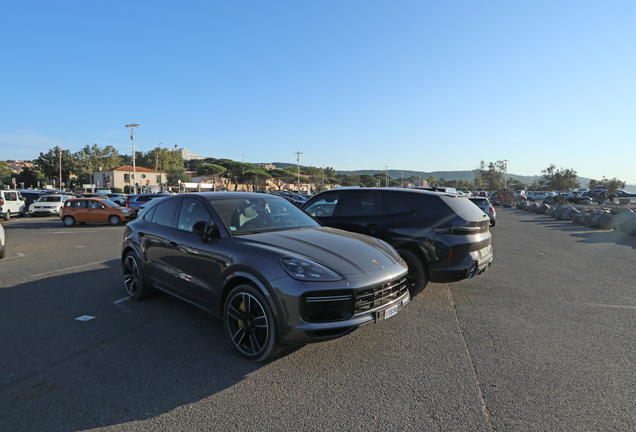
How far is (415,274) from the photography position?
5367 mm

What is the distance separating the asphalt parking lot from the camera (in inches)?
105

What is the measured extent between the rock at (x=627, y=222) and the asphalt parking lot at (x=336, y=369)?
10.7m

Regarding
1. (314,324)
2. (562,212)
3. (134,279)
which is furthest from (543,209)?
(314,324)

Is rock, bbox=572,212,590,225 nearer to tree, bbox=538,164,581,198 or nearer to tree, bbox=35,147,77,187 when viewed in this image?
tree, bbox=538,164,581,198

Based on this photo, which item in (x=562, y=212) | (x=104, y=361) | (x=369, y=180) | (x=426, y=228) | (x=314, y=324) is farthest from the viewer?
(x=369, y=180)

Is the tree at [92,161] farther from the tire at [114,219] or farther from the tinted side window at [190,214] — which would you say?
the tinted side window at [190,214]

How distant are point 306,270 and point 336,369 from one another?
3.13 feet

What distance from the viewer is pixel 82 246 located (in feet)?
36.6

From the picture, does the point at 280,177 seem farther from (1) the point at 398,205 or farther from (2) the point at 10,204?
(1) the point at 398,205

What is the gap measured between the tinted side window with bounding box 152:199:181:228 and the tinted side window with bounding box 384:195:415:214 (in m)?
3.08

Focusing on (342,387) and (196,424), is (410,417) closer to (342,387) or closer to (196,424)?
(342,387)

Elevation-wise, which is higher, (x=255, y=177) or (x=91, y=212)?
(x=255, y=177)

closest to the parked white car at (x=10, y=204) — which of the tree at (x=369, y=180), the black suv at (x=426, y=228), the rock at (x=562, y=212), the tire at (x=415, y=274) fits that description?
the black suv at (x=426, y=228)

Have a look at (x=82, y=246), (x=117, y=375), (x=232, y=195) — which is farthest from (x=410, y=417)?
(x=82, y=246)
